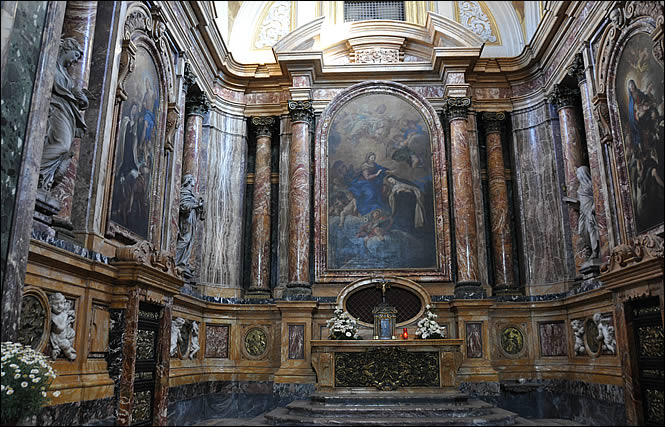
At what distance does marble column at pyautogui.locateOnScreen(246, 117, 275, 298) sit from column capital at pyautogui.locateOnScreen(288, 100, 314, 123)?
0.74m

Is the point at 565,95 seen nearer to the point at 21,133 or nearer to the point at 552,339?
the point at 552,339

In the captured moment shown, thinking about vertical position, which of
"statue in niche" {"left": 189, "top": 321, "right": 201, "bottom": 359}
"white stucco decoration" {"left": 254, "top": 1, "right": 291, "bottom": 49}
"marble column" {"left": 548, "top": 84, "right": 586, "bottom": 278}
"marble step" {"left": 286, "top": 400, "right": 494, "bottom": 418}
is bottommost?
"marble step" {"left": 286, "top": 400, "right": 494, "bottom": 418}

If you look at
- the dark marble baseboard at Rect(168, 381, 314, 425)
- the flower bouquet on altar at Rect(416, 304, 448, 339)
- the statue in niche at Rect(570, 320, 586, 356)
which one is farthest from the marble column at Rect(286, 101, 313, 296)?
the statue in niche at Rect(570, 320, 586, 356)

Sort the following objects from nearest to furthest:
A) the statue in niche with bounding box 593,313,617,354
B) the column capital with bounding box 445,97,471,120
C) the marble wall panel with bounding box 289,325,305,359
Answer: the statue in niche with bounding box 593,313,617,354 → the marble wall panel with bounding box 289,325,305,359 → the column capital with bounding box 445,97,471,120

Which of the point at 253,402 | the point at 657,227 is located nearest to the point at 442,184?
the point at 657,227

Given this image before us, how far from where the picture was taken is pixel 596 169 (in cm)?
1146

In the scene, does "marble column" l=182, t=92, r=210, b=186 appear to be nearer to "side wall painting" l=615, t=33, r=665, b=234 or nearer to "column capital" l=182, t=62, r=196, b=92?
"column capital" l=182, t=62, r=196, b=92

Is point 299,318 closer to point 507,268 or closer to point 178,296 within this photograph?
point 178,296

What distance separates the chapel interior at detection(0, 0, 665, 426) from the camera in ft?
26.0

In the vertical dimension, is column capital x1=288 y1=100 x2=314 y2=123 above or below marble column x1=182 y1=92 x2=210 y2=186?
above

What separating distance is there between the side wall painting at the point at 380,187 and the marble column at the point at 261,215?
1.59 m

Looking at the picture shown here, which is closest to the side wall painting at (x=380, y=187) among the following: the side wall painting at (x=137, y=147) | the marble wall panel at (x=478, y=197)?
the marble wall panel at (x=478, y=197)

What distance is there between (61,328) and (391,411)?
5.49 m

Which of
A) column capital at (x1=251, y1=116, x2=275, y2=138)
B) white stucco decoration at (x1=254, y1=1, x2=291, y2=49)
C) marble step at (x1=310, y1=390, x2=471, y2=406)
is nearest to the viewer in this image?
marble step at (x1=310, y1=390, x2=471, y2=406)
